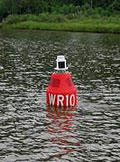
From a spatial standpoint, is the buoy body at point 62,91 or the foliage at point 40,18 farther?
the foliage at point 40,18

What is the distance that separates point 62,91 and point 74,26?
77693mm

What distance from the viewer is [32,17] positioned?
11894cm

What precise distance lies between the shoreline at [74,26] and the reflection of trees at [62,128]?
6653 centimetres

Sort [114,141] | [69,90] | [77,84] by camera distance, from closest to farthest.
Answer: [114,141] < [69,90] < [77,84]

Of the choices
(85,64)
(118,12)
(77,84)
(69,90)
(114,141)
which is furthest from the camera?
(118,12)

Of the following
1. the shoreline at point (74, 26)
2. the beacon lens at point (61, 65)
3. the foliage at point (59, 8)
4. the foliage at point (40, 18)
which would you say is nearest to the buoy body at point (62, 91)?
the beacon lens at point (61, 65)

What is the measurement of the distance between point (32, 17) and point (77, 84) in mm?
93512

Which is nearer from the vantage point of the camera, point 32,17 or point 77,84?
point 77,84

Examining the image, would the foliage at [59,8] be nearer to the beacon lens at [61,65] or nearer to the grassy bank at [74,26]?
the grassy bank at [74,26]

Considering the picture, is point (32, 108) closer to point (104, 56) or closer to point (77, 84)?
point (77, 84)

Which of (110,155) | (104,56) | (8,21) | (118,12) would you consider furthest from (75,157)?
(8,21)

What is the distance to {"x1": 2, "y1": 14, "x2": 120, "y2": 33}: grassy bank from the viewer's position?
91088 millimetres

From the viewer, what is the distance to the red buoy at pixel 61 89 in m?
20.1

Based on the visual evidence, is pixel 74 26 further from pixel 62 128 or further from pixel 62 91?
pixel 62 128
